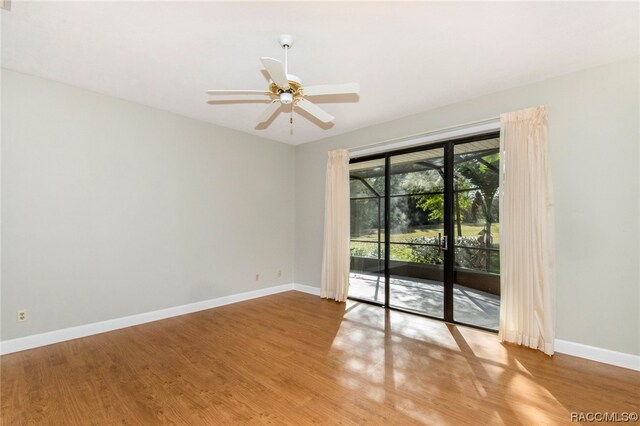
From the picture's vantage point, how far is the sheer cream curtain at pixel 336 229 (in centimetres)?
477

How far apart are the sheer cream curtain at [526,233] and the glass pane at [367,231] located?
1763mm

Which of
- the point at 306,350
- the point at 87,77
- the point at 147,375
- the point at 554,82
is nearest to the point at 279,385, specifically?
the point at 306,350

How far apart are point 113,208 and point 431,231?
13.6 ft

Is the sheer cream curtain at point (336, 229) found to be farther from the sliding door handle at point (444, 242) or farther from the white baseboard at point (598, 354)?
the white baseboard at point (598, 354)

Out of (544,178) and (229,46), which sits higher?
(229,46)

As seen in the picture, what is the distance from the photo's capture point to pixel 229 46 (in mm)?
2502

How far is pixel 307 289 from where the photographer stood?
5.42 m

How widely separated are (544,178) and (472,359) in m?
2.00

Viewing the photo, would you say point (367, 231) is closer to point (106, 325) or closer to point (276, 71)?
point (276, 71)

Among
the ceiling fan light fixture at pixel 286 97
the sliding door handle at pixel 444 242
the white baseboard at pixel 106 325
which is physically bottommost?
the white baseboard at pixel 106 325

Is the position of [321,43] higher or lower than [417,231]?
higher

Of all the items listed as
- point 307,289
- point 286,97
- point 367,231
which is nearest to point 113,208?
point 286,97

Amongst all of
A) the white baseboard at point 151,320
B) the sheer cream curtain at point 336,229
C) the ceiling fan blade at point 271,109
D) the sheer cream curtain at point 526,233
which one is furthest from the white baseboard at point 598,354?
the ceiling fan blade at point 271,109

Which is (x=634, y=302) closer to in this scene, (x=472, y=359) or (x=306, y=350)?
(x=472, y=359)
